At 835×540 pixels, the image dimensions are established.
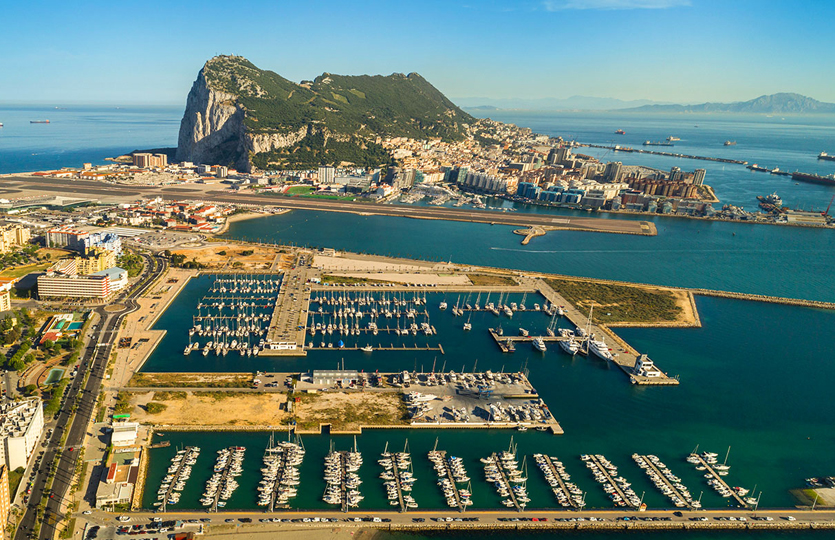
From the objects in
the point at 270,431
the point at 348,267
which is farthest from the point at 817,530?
the point at 348,267

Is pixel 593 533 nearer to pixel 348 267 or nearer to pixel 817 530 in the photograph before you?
pixel 817 530

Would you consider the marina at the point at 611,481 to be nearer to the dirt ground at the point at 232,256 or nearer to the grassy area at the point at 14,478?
the grassy area at the point at 14,478

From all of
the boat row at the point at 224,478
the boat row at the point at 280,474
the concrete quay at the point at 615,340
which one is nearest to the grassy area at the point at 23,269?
the boat row at the point at 224,478

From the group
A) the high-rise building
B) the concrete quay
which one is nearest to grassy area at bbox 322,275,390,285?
the concrete quay

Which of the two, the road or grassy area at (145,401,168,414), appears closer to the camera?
the road

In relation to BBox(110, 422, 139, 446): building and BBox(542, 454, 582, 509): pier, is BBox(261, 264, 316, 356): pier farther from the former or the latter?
BBox(542, 454, 582, 509): pier

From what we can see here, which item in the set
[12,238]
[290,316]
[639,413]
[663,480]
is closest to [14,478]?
[290,316]

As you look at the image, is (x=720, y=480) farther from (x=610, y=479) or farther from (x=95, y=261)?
(x=95, y=261)
